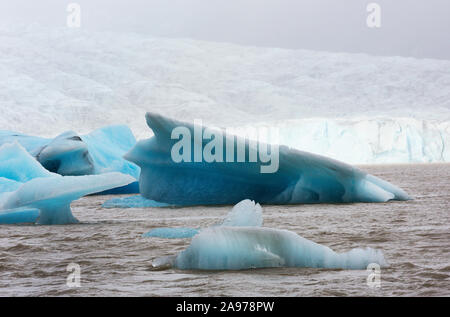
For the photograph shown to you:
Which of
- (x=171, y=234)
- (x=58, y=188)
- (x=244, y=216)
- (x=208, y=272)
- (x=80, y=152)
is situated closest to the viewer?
(x=208, y=272)

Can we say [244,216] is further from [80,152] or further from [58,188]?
[80,152]

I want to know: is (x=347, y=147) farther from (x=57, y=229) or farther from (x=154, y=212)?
(x=57, y=229)

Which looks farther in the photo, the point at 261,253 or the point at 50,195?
the point at 50,195

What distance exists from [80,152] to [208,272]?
10.9m

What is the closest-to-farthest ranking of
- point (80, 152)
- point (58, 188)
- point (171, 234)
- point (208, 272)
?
point (208, 272) < point (171, 234) < point (58, 188) < point (80, 152)

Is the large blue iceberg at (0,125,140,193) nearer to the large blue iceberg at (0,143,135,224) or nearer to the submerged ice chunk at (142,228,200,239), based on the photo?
the large blue iceberg at (0,143,135,224)

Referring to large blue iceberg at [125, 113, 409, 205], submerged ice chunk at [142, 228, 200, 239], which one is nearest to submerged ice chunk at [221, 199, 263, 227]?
submerged ice chunk at [142, 228, 200, 239]

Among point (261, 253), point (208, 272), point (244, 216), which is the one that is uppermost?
point (244, 216)

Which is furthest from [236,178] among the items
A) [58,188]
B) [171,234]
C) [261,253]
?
[261,253]

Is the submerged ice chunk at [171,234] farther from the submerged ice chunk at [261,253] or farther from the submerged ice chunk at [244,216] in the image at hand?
the submerged ice chunk at [261,253]

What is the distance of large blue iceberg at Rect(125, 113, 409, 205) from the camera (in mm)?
9500

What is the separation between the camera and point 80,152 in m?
14.6

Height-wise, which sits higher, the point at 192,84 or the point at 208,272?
A: the point at 192,84
